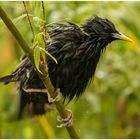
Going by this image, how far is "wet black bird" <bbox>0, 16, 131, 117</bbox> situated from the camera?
2969mm

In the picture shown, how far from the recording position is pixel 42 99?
3326 mm

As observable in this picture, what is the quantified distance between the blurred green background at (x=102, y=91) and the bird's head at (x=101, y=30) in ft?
2.14

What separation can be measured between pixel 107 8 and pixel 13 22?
1.76 metres

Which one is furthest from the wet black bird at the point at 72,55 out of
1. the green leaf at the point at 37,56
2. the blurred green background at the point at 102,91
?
the green leaf at the point at 37,56

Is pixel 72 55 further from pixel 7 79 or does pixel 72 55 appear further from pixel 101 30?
pixel 7 79

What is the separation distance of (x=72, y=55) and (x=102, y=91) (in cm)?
137

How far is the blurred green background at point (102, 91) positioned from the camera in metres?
3.82

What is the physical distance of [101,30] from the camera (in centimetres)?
301

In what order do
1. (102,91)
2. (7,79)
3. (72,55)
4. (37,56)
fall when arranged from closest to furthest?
(37,56), (72,55), (7,79), (102,91)

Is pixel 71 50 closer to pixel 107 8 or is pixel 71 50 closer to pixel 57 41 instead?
pixel 57 41

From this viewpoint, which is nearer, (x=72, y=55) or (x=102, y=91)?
(x=72, y=55)

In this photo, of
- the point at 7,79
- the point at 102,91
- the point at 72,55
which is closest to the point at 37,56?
the point at 72,55

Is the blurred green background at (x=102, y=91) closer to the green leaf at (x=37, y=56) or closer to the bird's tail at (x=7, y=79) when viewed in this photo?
the bird's tail at (x=7, y=79)

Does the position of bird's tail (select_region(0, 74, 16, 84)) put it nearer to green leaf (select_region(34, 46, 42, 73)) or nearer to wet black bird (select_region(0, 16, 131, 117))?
wet black bird (select_region(0, 16, 131, 117))
